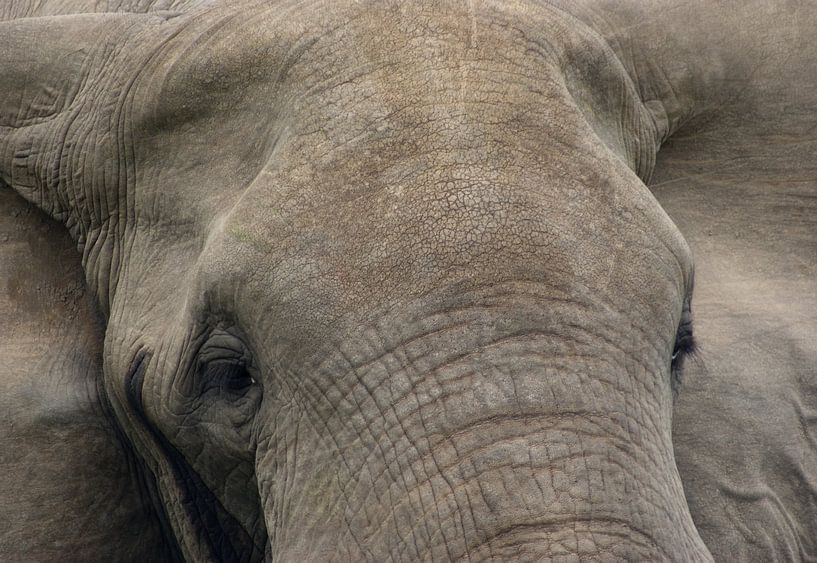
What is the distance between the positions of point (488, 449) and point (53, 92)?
Answer: 1.31 metres

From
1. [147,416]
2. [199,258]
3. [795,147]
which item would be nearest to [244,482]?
[147,416]

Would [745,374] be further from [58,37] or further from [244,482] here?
[58,37]

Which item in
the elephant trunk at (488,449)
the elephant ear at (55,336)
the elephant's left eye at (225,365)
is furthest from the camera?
the elephant ear at (55,336)

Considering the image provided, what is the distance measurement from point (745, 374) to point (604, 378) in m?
0.82

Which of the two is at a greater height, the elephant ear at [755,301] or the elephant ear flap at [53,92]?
the elephant ear flap at [53,92]

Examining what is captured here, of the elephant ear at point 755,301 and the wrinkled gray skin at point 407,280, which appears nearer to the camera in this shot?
the wrinkled gray skin at point 407,280

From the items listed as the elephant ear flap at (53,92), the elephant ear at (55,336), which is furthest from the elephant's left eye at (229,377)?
the elephant ear flap at (53,92)

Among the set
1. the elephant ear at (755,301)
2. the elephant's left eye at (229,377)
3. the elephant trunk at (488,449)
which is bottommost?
the elephant ear at (755,301)

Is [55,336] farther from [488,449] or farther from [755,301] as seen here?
[755,301]

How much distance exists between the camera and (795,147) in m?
3.08

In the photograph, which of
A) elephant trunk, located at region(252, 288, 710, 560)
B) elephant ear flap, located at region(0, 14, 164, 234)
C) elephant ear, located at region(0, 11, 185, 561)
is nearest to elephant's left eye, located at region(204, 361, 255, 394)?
elephant trunk, located at region(252, 288, 710, 560)

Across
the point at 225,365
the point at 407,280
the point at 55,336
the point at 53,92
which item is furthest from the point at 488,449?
the point at 53,92

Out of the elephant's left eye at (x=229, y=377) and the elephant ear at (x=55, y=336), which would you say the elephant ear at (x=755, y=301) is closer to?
the elephant's left eye at (x=229, y=377)

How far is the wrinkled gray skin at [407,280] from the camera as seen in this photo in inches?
83.3
